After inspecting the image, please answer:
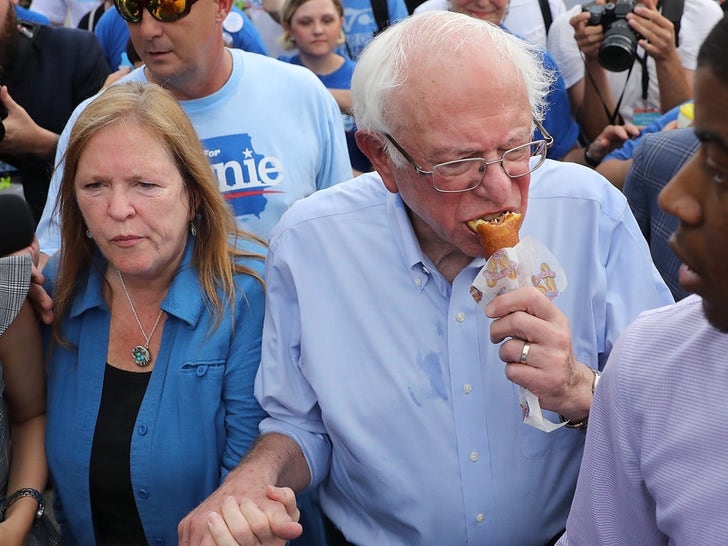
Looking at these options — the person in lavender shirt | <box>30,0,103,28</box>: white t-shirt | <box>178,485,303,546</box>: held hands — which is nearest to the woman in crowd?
<box>178,485,303,546</box>: held hands

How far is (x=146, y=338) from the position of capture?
8.82 ft

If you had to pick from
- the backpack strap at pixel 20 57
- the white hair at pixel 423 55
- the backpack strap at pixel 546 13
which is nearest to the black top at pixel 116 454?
the white hair at pixel 423 55

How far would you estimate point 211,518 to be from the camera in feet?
6.66

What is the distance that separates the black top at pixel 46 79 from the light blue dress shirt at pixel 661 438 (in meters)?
2.94

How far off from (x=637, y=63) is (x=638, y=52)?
0.18 feet

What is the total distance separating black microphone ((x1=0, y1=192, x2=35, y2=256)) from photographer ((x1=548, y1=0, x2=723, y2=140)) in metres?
3.42

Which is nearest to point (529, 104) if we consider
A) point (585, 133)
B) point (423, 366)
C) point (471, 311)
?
point (471, 311)

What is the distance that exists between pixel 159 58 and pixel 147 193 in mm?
930

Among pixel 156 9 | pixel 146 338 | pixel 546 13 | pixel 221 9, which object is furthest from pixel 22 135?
pixel 546 13

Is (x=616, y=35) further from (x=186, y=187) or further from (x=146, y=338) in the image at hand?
(x=146, y=338)

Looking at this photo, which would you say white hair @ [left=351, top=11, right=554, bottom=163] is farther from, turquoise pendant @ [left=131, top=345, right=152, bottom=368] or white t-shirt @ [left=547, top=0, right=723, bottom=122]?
white t-shirt @ [left=547, top=0, right=723, bottom=122]

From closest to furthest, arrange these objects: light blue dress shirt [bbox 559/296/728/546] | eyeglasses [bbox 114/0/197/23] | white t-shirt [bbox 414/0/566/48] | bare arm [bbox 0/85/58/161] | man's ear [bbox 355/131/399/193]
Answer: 1. light blue dress shirt [bbox 559/296/728/546]
2. man's ear [bbox 355/131/399/193]
3. eyeglasses [bbox 114/0/197/23]
4. bare arm [bbox 0/85/58/161]
5. white t-shirt [bbox 414/0/566/48]

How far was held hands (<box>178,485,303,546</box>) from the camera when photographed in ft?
6.58

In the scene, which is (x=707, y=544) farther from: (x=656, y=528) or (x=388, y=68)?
(x=388, y=68)
